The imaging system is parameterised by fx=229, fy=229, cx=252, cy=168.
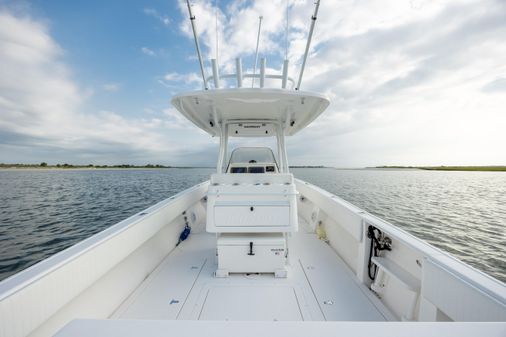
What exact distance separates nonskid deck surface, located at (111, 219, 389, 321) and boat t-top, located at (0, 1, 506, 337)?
0.04ft

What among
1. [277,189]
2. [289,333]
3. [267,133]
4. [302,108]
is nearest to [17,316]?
[289,333]

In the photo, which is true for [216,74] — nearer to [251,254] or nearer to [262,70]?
[262,70]

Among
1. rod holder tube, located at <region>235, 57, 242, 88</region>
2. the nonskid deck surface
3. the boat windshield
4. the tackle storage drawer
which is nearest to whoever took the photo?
the nonskid deck surface

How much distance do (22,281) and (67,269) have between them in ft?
0.77

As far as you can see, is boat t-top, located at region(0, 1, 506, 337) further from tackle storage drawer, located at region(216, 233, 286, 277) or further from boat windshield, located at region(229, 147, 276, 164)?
boat windshield, located at region(229, 147, 276, 164)

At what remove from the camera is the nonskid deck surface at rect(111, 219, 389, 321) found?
1.98m

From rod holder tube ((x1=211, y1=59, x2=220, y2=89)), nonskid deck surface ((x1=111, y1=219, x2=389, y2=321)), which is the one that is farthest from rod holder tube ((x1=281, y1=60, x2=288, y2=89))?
nonskid deck surface ((x1=111, y1=219, x2=389, y2=321))

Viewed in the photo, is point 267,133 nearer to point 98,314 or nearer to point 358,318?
point 358,318

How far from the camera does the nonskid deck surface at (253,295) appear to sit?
77.9 inches

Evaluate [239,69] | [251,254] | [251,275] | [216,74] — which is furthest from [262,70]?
[251,275]

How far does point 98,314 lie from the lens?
183 cm

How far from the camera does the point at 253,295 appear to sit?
223cm

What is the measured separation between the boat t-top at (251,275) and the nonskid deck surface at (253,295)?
12mm

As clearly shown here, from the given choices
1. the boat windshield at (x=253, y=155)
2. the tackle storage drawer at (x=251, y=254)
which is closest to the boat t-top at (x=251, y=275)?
the tackle storage drawer at (x=251, y=254)
